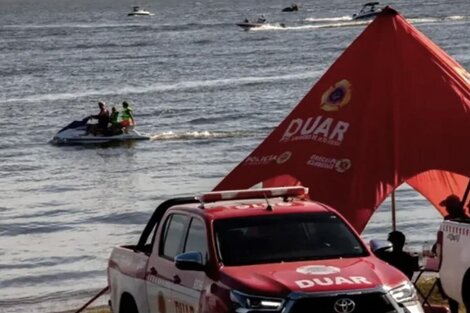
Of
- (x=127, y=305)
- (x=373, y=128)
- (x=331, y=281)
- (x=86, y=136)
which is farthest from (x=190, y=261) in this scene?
(x=86, y=136)

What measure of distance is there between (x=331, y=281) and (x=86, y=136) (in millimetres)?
38849

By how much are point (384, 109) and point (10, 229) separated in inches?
616

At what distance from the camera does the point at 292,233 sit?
11.6m

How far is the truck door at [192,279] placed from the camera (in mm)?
11344

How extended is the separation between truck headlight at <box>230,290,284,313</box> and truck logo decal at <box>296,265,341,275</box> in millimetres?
481

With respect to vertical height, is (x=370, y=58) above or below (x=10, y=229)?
above

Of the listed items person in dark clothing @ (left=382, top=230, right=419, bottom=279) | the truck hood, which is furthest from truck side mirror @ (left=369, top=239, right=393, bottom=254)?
person in dark clothing @ (left=382, top=230, right=419, bottom=279)

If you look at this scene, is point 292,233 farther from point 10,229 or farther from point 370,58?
point 10,229

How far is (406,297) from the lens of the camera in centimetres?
1073

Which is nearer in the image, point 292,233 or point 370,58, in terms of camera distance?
point 292,233

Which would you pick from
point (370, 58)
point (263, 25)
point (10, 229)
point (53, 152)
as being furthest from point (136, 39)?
point (370, 58)

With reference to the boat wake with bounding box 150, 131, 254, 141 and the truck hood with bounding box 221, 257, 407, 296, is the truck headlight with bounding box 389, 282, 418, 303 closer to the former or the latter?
the truck hood with bounding box 221, 257, 407, 296

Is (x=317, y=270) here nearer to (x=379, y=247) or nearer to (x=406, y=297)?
(x=406, y=297)

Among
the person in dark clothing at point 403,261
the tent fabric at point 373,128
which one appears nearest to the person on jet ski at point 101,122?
the tent fabric at point 373,128
